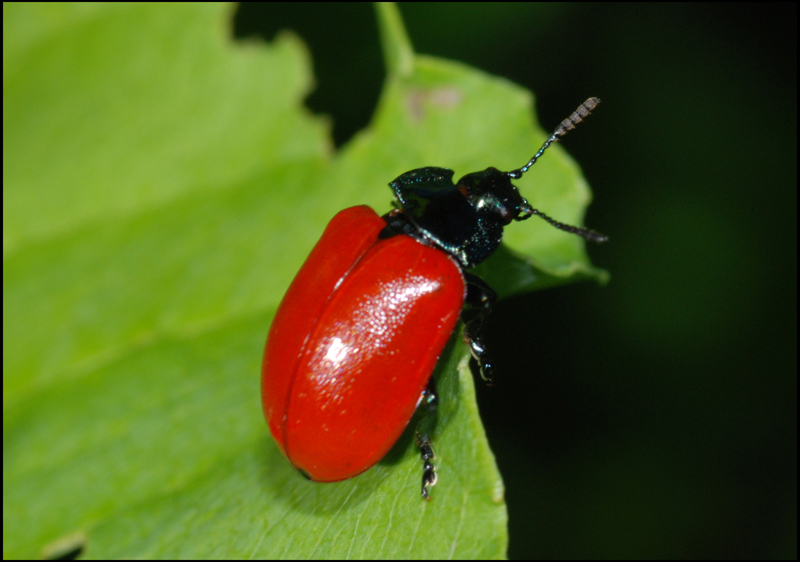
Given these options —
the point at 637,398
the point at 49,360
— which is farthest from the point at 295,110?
the point at 637,398

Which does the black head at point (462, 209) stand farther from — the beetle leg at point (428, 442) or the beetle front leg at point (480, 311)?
the beetle leg at point (428, 442)

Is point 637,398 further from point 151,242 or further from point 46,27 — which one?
point 46,27

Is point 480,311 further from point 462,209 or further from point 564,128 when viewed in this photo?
point 564,128

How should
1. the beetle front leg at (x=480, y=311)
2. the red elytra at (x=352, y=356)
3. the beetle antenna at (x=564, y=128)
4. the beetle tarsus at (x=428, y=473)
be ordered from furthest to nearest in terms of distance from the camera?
1. the beetle antenna at (x=564, y=128)
2. the beetle front leg at (x=480, y=311)
3. the red elytra at (x=352, y=356)
4. the beetle tarsus at (x=428, y=473)

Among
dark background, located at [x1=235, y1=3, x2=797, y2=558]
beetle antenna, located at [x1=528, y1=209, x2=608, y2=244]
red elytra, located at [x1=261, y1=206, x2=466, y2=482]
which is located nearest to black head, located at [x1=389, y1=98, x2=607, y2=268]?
beetle antenna, located at [x1=528, y1=209, x2=608, y2=244]

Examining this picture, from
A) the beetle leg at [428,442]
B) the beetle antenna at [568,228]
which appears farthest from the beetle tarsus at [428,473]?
the beetle antenna at [568,228]

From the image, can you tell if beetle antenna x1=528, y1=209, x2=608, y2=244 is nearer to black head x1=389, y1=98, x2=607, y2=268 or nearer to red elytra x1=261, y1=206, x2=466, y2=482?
black head x1=389, y1=98, x2=607, y2=268
